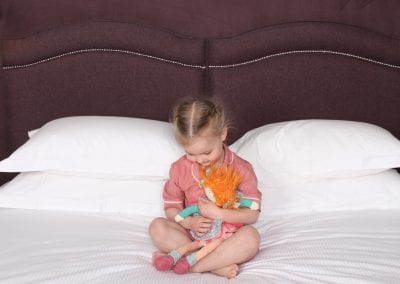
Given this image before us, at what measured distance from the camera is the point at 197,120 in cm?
172

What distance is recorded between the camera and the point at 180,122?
1740mm

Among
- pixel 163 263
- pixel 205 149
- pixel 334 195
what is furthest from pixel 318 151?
pixel 163 263

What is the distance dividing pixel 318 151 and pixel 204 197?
57cm

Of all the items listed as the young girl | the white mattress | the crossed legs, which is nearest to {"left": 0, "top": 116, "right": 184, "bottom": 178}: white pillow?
the white mattress

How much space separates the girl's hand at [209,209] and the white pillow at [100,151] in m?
0.43

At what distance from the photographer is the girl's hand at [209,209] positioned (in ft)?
5.67

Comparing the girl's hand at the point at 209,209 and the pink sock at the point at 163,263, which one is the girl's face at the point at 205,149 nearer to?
the girl's hand at the point at 209,209

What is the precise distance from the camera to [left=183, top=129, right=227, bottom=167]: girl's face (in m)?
1.73

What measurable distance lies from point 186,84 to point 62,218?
92 cm

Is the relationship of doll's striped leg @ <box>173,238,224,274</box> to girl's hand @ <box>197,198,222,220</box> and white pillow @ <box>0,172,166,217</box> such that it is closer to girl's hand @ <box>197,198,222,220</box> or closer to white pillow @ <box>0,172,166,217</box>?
girl's hand @ <box>197,198,222,220</box>

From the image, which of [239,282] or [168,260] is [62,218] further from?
[239,282]

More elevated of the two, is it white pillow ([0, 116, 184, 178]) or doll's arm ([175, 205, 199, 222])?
white pillow ([0, 116, 184, 178])

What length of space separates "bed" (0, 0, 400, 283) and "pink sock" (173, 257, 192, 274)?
0.16 ft

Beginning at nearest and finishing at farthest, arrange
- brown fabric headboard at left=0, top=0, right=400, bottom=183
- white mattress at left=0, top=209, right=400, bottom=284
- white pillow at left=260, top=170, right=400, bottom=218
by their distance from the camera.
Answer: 1. white mattress at left=0, top=209, right=400, bottom=284
2. white pillow at left=260, top=170, right=400, bottom=218
3. brown fabric headboard at left=0, top=0, right=400, bottom=183
